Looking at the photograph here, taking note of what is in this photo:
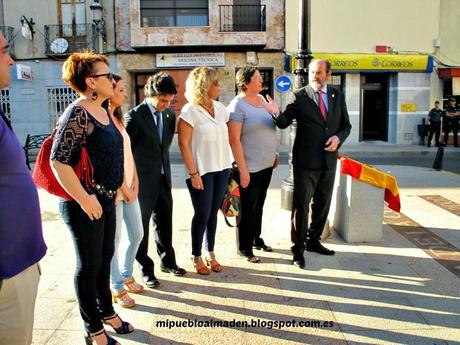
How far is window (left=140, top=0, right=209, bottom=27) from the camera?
18.2 meters

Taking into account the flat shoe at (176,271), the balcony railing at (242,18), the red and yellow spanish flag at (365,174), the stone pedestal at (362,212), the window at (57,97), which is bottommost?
the flat shoe at (176,271)

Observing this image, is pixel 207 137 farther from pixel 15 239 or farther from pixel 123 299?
pixel 15 239

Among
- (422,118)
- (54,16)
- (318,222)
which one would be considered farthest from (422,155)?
(54,16)

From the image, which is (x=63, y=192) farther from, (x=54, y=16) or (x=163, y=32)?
(x=54, y=16)

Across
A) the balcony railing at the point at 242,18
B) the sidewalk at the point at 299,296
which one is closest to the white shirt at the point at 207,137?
the sidewalk at the point at 299,296

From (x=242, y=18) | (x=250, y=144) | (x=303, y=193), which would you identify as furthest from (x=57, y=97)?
(x=303, y=193)

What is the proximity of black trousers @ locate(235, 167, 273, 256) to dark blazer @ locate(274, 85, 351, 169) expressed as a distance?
1.27 feet

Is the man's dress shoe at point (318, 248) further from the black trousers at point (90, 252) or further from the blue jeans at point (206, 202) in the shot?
the black trousers at point (90, 252)

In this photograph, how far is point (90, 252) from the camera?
9.08 feet

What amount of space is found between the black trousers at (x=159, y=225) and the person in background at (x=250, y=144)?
2.55 ft

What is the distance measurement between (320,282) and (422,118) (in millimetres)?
16793

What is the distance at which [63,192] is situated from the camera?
2.68m

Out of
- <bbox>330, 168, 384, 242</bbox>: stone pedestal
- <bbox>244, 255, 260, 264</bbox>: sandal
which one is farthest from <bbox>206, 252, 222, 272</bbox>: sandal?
<bbox>330, 168, 384, 242</bbox>: stone pedestal

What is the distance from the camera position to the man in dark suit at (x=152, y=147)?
377cm
